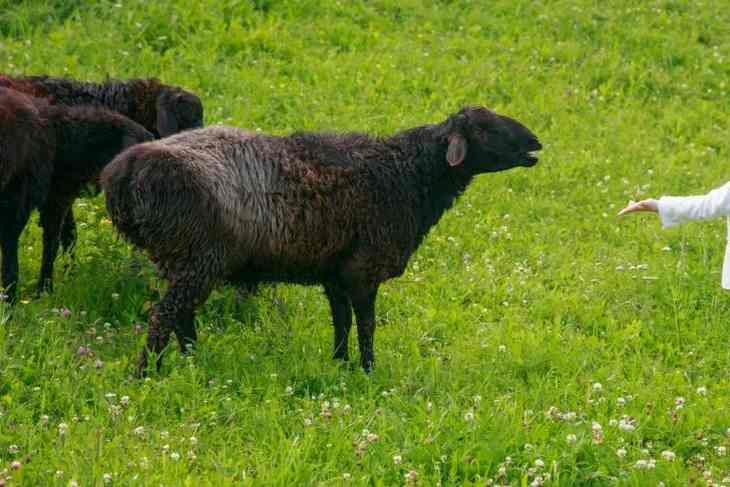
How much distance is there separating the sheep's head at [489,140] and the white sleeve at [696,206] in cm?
175

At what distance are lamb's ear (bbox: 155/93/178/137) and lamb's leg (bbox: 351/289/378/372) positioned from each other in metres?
2.30

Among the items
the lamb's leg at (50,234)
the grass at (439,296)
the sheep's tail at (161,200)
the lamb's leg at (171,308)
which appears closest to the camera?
the grass at (439,296)

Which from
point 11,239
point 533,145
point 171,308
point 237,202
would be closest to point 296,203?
point 237,202

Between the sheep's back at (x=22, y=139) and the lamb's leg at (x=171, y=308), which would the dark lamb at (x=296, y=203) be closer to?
the lamb's leg at (x=171, y=308)

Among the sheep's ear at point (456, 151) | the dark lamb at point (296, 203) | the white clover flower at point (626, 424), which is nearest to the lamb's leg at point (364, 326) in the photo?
the dark lamb at point (296, 203)

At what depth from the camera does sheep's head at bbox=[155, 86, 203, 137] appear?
28.8 feet

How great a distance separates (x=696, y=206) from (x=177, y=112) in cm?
428

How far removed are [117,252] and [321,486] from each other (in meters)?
3.47

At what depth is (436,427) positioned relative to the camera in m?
6.00

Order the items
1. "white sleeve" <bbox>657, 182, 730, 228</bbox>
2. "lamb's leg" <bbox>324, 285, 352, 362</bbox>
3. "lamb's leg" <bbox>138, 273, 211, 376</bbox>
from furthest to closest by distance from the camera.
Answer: "lamb's leg" <bbox>324, 285, 352, 362</bbox>, "lamb's leg" <bbox>138, 273, 211, 376</bbox>, "white sleeve" <bbox>657, 182, 730, 228</bbox>

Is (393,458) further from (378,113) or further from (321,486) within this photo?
(378,113)

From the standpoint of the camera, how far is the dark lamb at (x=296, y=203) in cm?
664

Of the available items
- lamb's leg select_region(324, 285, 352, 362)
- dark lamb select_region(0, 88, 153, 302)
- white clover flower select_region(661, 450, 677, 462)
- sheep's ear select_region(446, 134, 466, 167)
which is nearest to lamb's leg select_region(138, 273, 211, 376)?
lamb's leg select_region(324, 285, 352, 362)

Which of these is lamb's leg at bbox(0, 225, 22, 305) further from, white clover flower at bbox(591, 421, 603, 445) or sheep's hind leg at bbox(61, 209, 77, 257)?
white clover flower at bbox(591, 421, 603, 445)
